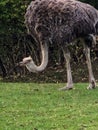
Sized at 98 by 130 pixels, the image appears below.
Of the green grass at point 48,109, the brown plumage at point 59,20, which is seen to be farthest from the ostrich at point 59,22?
the green grass at point 48,109

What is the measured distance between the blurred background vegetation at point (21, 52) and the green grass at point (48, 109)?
17.5ft

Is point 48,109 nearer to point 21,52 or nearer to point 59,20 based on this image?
point 59,20

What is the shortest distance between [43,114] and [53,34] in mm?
3011

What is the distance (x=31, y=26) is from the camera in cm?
1213

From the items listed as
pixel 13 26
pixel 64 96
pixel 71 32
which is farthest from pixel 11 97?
pixel 13 26

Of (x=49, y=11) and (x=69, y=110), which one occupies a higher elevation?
(x=49, y=11)

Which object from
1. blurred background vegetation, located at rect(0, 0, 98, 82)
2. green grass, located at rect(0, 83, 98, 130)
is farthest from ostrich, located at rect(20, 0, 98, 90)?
blurred background vegetation, located at rect(0, 0, 98, 82)

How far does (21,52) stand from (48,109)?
9.92 metres

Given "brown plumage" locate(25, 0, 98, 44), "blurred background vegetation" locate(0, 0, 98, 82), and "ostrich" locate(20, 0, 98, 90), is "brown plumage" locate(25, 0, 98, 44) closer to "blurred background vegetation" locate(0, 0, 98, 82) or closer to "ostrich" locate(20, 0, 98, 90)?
"ostrich" locate(20, 0, 98, 90)

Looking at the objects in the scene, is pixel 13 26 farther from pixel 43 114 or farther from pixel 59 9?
pixel 43 114

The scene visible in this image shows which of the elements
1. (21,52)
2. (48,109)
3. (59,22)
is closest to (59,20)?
(59,22)

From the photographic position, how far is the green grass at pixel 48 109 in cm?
840

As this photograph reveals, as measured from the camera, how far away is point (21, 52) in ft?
64.1

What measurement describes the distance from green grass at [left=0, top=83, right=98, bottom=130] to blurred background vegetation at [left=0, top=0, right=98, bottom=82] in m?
5.35
